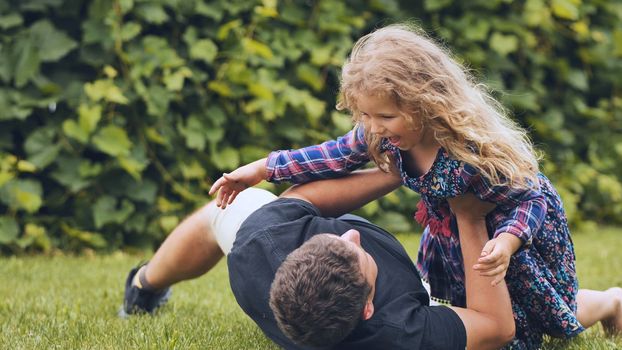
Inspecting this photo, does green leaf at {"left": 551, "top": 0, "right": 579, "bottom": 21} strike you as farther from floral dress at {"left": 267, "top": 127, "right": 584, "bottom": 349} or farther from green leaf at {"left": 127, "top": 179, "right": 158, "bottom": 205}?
floral dress at {"left": 267, "top": 127, "right": 584, "bottom": 349}

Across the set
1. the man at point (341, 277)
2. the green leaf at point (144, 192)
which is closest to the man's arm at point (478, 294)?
the man at point (341, 277)

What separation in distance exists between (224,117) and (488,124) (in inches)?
120

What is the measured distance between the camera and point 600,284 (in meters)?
4.56

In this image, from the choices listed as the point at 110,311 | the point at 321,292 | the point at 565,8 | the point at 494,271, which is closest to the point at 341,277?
the point at 321,292

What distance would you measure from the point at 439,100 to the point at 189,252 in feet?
3.63

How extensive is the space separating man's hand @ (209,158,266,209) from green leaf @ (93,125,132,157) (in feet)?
7.34

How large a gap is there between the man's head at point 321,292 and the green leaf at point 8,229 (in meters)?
3.17

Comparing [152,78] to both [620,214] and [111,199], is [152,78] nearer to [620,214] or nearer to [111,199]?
[111,199]

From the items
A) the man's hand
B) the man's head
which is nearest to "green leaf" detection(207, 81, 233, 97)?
the man's hand

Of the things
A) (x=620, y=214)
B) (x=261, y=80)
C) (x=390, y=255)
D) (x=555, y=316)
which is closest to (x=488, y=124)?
(x=390, y=255)

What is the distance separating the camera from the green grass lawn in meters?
3.00

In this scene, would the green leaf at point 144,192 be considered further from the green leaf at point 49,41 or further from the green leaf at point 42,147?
the green leaf at point 49,41

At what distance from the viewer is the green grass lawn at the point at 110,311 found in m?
3.00

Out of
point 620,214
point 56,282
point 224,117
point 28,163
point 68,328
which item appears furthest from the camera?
point 620,214
